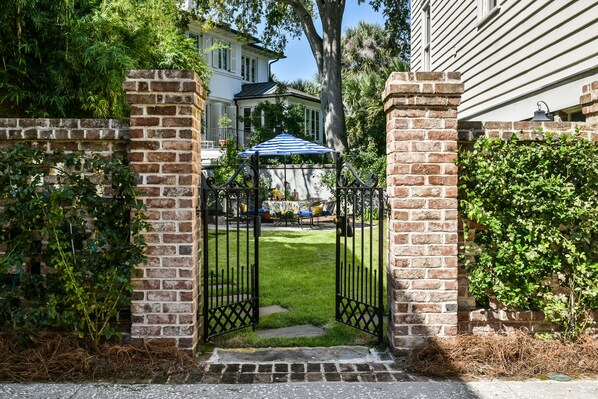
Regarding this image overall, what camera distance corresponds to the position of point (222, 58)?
2516 cm

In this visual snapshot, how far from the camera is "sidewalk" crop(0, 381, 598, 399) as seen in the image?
10.5 ft

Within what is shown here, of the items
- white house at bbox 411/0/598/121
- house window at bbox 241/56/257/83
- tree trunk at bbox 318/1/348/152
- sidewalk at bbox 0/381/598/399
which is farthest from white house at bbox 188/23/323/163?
sidewalk at bbox 0/381/598/399

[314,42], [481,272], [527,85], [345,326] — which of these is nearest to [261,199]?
[314,42]

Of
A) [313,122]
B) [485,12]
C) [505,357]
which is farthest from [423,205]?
[313,122]

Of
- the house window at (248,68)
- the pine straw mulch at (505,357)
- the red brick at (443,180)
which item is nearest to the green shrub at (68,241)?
the red brick at (443,180)

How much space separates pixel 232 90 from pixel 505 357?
930 inches

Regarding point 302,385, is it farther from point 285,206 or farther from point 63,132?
point 285,206

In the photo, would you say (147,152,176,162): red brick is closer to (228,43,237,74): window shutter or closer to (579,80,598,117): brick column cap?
(579,80,598,117): brick column cap

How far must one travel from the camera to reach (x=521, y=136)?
3.92 meters

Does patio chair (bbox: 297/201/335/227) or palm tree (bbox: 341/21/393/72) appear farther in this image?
palm tree (bbox: 341/21/393/72)

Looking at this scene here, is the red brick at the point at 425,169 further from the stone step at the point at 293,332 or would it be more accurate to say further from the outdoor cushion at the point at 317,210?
the outdoor cushion at the point at 317,210

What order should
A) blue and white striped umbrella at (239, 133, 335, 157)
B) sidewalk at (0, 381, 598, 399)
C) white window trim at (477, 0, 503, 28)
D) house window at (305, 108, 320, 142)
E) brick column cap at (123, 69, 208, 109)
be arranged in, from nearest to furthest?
sidewalk at (0, 381, 598, 399)
brick column cap at (123, 69, 208, 109)
white window trim at (477, 0, 503, 28)
blue and white striped umbrella at (239, 133, 335, 157)
house window at (305, 108, 320, 142)

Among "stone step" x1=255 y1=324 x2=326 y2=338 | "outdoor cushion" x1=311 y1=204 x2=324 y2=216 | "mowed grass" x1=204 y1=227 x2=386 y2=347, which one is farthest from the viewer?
"outdoor cushion" x1=311 y1=204 x2=324 y2=216

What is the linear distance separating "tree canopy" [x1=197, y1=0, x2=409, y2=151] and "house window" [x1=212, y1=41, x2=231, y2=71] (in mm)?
4943
